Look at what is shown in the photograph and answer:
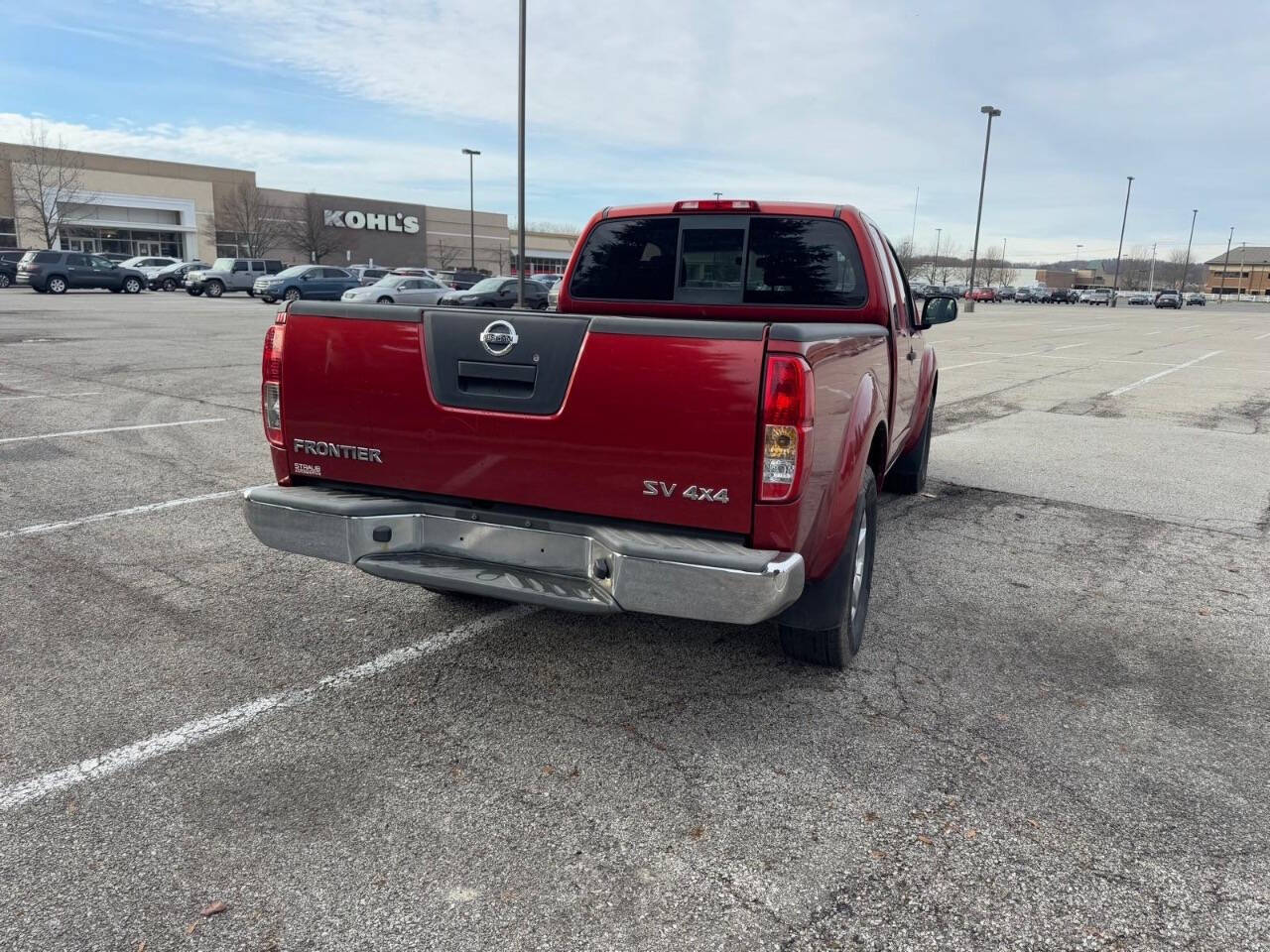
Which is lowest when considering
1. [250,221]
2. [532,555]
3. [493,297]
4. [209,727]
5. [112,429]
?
[209,727]

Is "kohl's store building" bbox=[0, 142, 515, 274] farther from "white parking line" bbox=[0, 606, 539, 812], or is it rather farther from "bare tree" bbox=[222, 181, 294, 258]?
"white parking line" bbox=[0, 606, 539, 812]

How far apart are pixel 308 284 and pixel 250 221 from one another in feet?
135

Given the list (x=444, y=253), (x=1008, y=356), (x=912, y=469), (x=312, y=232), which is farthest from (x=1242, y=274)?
(x=912, y=469)

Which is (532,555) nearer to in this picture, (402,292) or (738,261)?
(738,261)

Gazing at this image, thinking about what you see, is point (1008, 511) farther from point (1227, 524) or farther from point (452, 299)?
point (452, 299)

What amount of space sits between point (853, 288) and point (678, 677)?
7.36 feet

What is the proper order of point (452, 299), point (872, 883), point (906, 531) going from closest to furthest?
point (872, 883) < point (906, 531) < point (452, 299)

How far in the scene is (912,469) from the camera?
23.4 ft

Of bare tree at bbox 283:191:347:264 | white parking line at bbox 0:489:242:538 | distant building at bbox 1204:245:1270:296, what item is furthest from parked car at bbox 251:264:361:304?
distant building at bbox 1204:245:1270:296

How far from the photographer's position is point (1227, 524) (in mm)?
6738

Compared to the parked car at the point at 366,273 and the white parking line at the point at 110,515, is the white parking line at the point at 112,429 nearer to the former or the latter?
the white parking line at the point at 110,515

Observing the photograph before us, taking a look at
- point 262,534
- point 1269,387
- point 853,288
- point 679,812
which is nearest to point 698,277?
point 853,288

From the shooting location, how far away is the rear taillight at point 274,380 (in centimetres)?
367

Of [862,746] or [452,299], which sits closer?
[862,746]
